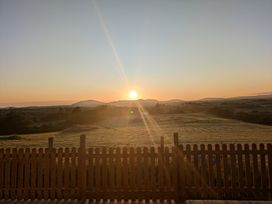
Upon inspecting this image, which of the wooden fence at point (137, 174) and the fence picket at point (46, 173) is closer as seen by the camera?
the wooden fence at point (137, 174)

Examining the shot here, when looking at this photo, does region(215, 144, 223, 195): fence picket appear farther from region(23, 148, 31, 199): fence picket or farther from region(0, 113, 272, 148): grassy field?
region(0, 113, 272, 148): grassy field

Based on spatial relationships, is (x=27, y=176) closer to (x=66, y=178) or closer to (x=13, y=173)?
(x=13, y=173)

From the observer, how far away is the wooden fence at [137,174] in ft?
21.3

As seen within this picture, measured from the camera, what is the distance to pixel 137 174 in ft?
21.6

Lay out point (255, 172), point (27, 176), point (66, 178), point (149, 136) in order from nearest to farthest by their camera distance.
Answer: point (255, 172)
point (66, 178)
point (27, 176)
point (149, 136)

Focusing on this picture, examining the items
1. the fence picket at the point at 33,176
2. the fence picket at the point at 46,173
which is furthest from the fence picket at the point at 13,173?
the fence picket at the point at 46,173

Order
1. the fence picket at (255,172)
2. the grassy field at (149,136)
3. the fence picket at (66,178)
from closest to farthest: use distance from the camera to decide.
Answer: the fence picket at (255,172) → the fence picket at (66,178) → the grassy field at (149,136)

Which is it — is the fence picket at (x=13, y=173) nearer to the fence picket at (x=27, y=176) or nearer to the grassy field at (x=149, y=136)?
the fence picket at (x=27, y=176)

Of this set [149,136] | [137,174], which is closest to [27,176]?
[137,174]

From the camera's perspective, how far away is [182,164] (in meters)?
6.59

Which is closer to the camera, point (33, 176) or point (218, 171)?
point (218, 171)

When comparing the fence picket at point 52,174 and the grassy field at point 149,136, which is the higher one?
the fence picket at point 52,174

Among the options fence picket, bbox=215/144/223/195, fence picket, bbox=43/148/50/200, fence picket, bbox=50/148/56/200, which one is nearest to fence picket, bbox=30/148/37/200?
fence picket, bbox=43/148/50/200

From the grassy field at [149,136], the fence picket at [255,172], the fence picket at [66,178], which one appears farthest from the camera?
the grassy field at [149,136]
